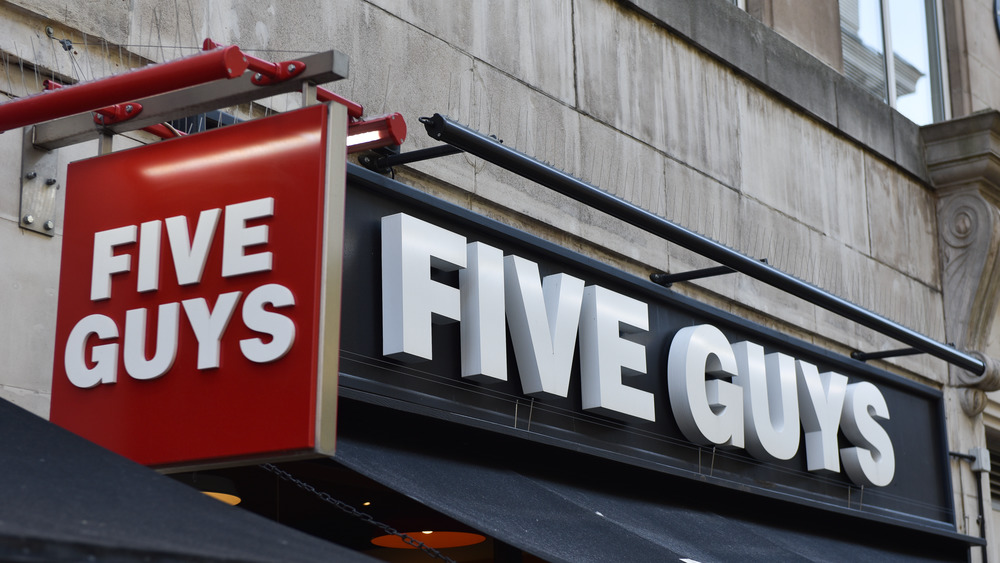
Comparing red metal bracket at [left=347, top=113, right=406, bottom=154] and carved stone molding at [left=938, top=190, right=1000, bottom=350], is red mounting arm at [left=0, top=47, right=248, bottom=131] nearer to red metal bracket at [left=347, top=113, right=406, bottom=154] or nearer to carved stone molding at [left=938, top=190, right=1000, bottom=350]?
red metal bracket at [left=347, top=113, right=406, bottom=154]

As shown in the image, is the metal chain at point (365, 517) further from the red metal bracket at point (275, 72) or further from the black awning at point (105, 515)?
the red metal bracket at point (275, 72)

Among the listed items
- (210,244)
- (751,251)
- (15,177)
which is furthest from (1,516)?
(751,251)

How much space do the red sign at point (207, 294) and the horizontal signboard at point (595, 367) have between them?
4.55 feet

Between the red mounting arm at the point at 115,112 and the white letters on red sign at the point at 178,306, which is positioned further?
the red mounting arm at the point at 115,112

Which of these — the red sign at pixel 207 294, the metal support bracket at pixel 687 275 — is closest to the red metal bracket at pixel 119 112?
the red sign at pixel 207 294

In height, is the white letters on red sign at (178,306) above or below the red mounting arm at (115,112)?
below

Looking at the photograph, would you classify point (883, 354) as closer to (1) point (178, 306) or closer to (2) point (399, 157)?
(2) point (399, 157)

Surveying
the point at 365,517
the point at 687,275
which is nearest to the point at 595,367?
the point at 687,275

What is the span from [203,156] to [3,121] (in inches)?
28.4

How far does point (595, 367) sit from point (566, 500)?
0.99 metres

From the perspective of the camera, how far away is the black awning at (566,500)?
5414mm

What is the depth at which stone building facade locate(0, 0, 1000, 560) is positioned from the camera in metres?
5.35

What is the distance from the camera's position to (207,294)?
426 centimetres

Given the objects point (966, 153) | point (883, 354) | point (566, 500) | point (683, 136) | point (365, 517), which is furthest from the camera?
point (966, 153)
